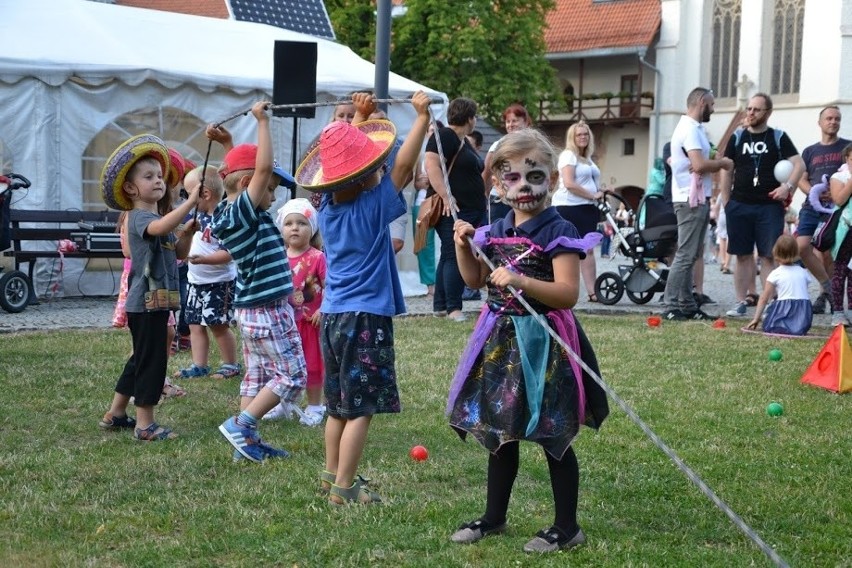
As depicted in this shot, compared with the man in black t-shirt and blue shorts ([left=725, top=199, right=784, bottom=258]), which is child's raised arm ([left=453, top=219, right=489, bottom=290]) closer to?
blue shorts ([left=725, top=199, right=784, bottom=258])

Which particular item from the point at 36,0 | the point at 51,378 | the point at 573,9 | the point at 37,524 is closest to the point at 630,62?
the point at 573,9

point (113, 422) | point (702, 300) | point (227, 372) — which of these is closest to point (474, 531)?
point (113, 422)

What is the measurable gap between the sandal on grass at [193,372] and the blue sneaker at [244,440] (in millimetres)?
2477

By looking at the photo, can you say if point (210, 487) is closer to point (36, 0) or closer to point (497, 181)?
point (497, 181)

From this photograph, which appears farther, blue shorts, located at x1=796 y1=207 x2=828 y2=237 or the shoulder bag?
blue shorts, located at x1=796 y1=207 x2=828 y2=237

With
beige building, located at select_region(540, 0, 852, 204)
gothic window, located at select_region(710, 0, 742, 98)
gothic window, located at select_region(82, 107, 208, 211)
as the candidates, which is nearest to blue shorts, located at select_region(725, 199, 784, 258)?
gothic window, located at select_region(82, 107, 208, 211)

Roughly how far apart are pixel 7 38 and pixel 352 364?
955cm

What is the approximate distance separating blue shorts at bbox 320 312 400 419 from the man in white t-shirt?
659cm

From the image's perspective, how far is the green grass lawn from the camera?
166 inches

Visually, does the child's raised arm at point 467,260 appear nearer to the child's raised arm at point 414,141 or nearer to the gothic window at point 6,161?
the child's raised arm at point 414,141

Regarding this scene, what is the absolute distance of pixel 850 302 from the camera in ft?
37.6

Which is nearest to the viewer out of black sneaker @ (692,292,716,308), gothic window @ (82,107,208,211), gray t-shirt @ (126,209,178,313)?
gray t-shirt @ (126,209,178,313)

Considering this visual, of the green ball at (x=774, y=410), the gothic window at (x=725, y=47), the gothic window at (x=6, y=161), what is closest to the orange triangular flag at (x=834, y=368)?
the green ball at (x=774, y=410)

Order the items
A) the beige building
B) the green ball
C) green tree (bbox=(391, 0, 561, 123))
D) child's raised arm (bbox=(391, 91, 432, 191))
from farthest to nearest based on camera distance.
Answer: the beige building → green tree (bbox=(391, 0, 561, 123)) → the green ball → child's raised arm (bbox=(391, 91, 432, 191))
